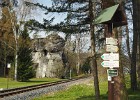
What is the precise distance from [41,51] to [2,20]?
678 inches

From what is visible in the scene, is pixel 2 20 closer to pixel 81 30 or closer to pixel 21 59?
pixel 21 59

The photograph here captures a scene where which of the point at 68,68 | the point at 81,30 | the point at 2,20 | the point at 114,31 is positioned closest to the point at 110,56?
the point at 114,31

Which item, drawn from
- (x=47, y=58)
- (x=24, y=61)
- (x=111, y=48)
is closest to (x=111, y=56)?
(x=111, y=48)

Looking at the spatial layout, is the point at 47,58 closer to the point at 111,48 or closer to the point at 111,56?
the point at 111,48

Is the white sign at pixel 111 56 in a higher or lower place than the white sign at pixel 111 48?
lower

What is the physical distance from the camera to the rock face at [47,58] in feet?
223

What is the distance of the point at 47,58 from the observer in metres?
70.4

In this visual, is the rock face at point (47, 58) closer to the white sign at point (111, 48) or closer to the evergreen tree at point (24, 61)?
the evergreen tree at point (24, 61)

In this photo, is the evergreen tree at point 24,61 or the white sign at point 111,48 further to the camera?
the evergreen tree at point 24,61

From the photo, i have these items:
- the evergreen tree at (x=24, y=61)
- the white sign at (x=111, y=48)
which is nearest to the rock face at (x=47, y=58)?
the evergreen tree at (x=24, y=61)

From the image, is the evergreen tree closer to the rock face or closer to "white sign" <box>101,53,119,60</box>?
the rock face

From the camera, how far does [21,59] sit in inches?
1923

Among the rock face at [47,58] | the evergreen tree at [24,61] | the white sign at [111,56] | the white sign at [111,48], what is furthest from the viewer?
the rock face at [47,58]

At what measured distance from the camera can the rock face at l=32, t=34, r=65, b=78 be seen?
68062mm
